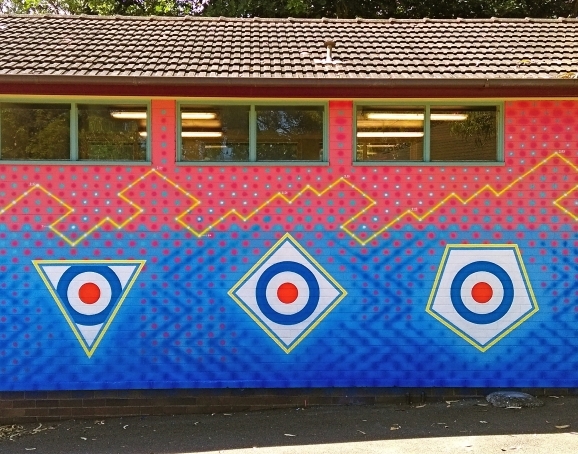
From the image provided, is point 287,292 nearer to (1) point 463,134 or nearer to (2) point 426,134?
(2) point 426,134

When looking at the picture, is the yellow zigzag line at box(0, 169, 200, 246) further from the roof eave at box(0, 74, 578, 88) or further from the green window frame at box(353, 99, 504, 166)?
the green window frame at box(353, 99, 504, 166)

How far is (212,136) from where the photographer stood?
24.3 feet

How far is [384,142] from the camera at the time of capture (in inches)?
293

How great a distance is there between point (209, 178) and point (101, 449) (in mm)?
3063

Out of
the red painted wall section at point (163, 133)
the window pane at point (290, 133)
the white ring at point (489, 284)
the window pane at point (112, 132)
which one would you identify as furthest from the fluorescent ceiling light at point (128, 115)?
the white ring at point (489, 284)

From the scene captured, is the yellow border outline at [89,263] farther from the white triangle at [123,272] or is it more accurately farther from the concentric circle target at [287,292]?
the concentric circle target at [287,292]

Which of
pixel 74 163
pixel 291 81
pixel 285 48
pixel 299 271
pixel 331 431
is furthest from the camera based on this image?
A: pixel 285 48

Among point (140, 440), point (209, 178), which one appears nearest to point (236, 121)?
point (209, 178)

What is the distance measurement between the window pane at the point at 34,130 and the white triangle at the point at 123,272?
1409 millimetres

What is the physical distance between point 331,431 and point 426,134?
346 cm

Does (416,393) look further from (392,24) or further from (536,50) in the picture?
(392,24)

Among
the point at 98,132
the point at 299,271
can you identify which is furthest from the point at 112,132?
the point at 299,271

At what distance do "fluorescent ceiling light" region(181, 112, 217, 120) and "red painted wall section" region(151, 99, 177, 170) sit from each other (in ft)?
0.43

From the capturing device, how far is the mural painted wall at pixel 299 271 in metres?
7.29
